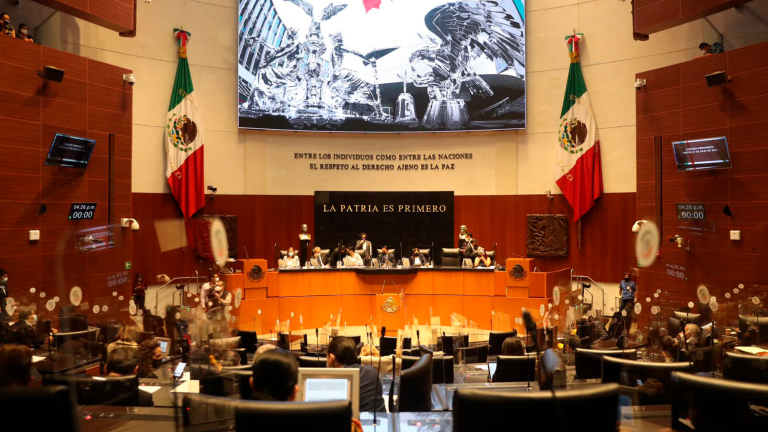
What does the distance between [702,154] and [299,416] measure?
11.2 metres

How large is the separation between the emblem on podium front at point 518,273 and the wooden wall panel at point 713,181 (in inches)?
98.4

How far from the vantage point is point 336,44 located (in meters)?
15.8

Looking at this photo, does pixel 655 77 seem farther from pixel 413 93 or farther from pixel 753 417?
pixel 753 417

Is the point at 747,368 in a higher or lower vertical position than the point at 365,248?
lower

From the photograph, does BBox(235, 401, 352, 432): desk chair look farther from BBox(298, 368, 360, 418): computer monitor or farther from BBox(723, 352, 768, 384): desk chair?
BBox(723, 352, 768, 384): desk chair

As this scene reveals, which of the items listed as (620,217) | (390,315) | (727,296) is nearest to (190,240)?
(390,315)

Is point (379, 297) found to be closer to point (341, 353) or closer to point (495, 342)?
point (495, 342)

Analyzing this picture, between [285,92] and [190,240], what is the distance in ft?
15.0

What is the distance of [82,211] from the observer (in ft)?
36.8

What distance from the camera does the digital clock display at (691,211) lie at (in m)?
11.2

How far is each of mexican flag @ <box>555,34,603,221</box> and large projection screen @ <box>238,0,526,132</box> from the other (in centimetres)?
118

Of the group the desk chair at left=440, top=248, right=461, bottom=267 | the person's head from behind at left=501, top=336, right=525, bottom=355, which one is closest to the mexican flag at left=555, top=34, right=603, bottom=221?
the desk chair at left=440, top=248, right=461, bottom=267

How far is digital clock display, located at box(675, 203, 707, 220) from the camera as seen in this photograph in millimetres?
11172

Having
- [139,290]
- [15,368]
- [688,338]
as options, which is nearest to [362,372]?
[15,368]
